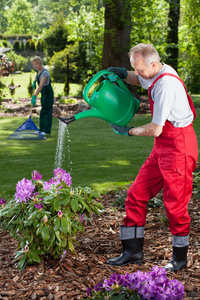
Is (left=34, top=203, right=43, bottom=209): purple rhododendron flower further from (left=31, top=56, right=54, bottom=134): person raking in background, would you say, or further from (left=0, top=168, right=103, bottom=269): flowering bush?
(left=31, top=56, right=54, bottom=134): person raking in background

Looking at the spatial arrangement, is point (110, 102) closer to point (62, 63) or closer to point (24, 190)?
point (24, 190)

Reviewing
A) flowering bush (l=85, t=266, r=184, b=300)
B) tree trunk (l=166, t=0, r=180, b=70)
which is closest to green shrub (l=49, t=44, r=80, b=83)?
tree trunk (l=166, t=0, r=180, b=70)

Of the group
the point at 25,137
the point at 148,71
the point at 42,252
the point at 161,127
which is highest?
the point at 148,71

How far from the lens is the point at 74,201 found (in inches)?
105

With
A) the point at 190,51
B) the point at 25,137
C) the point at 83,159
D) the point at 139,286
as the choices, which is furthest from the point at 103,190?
the point at 190,51

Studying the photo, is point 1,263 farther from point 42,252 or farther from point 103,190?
point 103,190

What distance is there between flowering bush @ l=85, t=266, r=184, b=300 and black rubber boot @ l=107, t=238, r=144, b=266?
Answer: 720mm

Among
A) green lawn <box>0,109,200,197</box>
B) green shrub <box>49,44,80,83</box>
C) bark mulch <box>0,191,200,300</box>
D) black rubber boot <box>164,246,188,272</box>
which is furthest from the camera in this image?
green shrub <box>49,44,80,83</box>

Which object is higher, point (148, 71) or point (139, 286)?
point (148, 71)

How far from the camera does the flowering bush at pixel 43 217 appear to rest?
8.64 feet

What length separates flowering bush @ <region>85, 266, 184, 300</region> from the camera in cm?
214

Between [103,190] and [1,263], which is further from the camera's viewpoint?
[103,190]

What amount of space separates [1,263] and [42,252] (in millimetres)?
439

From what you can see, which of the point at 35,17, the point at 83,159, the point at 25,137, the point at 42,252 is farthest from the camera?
the point at 35,17
